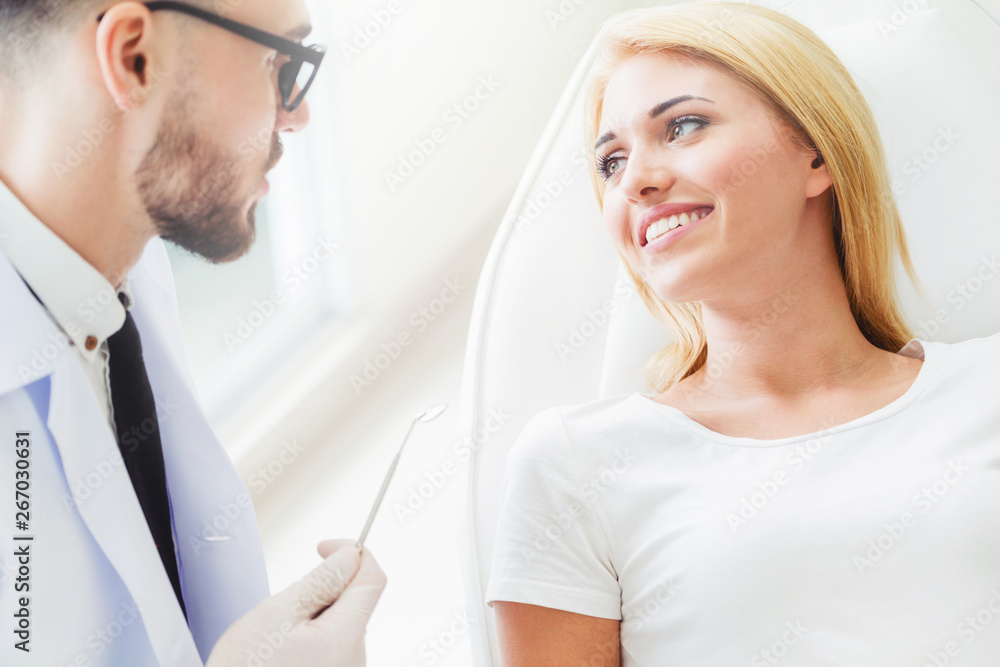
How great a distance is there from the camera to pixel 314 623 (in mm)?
467

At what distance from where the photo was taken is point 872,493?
2.68 ft

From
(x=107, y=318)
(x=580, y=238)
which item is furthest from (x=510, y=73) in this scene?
(x=107, y=318)

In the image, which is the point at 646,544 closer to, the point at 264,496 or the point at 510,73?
the point at 264,496

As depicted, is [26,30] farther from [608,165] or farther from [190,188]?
[608,165]

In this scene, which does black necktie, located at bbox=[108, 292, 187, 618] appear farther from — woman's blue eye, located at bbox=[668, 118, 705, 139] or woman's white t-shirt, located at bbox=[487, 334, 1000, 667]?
woman's blue eye, located at bbox=[668, 118, 705, 139]

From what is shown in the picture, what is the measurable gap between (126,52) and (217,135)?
0.06m

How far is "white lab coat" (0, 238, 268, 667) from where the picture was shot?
1.19ft

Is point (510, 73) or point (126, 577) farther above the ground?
point (510, 73)

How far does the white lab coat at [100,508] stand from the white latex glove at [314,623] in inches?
1.3

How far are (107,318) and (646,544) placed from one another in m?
0.62

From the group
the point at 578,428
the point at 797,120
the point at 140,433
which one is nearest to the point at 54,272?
the point at 140,433

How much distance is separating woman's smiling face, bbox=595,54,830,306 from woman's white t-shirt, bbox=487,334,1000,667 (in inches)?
6.8

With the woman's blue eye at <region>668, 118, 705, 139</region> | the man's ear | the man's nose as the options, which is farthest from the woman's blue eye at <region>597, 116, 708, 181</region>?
the man's ear

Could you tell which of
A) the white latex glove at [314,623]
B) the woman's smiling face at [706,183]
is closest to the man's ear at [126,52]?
the white latex glove at [314,623]
